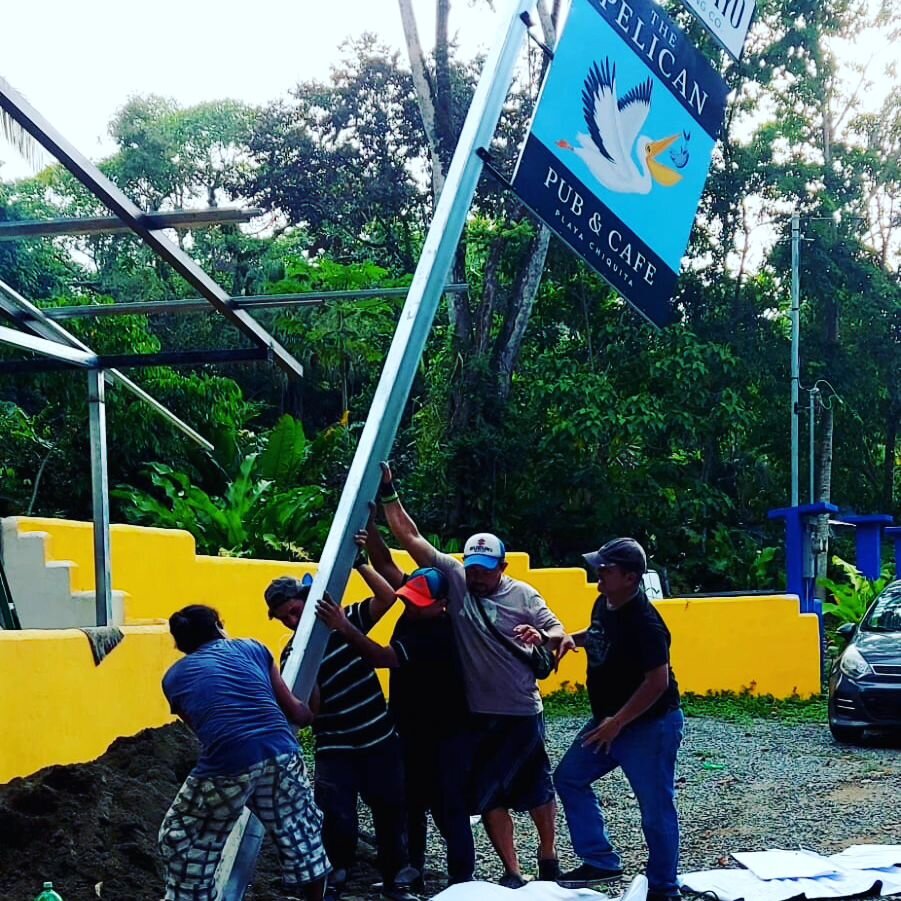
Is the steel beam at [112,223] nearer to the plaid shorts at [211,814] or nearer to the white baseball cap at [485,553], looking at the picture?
the white baseball cap at [485,553]

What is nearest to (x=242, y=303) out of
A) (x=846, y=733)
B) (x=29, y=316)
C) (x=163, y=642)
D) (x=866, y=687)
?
(x=29, y=316)

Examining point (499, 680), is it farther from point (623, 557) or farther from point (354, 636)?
point (354, 636)

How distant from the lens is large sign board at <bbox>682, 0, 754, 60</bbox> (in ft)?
20.0

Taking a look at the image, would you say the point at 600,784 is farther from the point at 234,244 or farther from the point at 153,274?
the point at 234,244

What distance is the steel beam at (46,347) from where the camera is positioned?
706cm

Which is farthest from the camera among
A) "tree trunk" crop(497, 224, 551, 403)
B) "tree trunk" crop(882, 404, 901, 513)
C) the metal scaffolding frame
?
A: "tree trunk" crop(882, 404, 901, 513)

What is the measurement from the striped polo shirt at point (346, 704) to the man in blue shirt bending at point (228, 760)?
109cm

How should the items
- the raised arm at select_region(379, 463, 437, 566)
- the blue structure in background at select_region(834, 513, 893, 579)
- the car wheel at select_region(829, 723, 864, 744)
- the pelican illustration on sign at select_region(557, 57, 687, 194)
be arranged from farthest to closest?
the blue structure in background at select_region(834, 513, 893, 579), the car wheel at select_region(829, 723, 864, 744), the pelican illustration on sign at select_region(557, 57, 687, 194), the raised arm at select_region(379, 463, 437, 566)

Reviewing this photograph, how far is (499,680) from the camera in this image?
21.1 ft

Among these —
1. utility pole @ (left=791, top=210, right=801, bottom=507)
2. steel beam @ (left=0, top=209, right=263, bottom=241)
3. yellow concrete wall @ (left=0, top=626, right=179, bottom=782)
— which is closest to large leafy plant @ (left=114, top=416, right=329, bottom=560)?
yellow concrete wall @ (left=0, top=626, right=179, bottom=782)

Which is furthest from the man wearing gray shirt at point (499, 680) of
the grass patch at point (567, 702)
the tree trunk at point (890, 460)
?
the tree trunk at point (890, 460)

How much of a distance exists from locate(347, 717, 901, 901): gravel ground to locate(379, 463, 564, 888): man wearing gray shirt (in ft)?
2.26

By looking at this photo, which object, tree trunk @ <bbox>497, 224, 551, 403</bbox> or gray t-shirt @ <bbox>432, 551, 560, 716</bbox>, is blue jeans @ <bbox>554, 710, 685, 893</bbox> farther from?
tree trunk @ <bbox>497, 224, 551, 403</bbox>

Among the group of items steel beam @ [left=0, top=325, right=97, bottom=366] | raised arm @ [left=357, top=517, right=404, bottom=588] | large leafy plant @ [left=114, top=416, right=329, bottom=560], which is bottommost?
raised arm @ [left=357, top=517, right=404, bottom=588]
